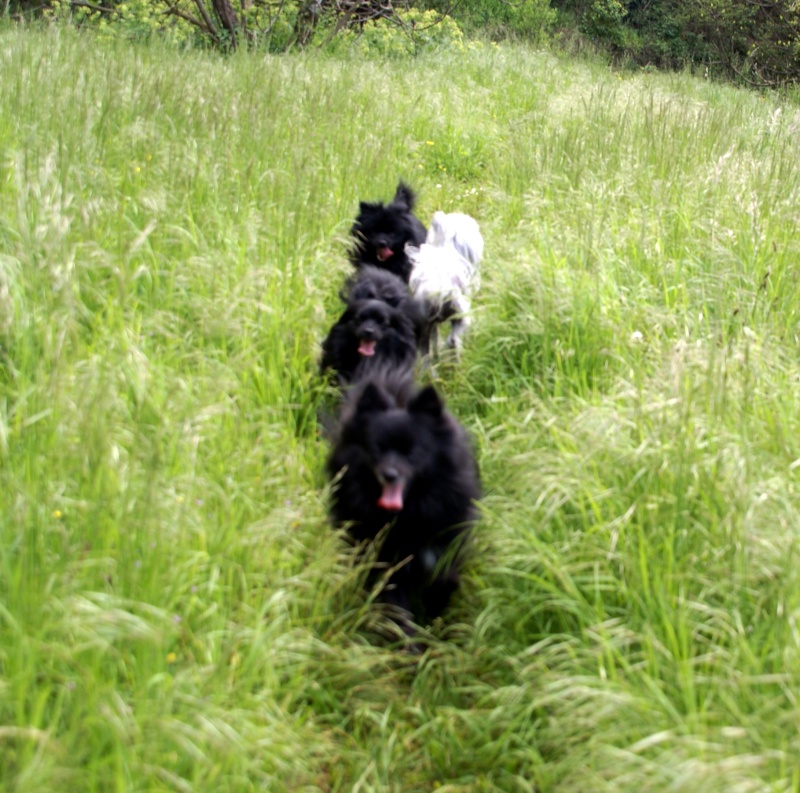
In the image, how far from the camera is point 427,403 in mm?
3287

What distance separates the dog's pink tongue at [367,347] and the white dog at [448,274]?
0.52 m

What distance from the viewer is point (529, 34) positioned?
19859 millimetres

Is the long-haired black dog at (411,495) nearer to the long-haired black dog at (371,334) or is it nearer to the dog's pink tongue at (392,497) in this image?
the dog's pink tongue at (392,497)

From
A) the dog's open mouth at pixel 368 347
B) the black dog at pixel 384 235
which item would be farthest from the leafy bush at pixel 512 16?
the dog's open mouth at pixel 368 347

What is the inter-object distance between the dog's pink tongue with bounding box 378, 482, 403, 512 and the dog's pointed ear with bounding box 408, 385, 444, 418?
32cm

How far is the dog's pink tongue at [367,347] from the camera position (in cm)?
437

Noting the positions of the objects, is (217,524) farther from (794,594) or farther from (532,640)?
(794,594)

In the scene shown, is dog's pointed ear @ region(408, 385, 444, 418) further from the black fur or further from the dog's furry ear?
the dog's furry ear

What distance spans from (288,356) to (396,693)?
5.89 ft

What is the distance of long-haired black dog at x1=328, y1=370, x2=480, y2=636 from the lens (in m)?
3.24

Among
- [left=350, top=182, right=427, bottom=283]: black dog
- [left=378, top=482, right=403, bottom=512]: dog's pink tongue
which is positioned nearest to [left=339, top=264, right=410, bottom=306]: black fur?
[left=350, top=182, right=427, bottom=283]: black dog

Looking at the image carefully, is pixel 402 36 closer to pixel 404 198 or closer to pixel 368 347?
pixel 404 198

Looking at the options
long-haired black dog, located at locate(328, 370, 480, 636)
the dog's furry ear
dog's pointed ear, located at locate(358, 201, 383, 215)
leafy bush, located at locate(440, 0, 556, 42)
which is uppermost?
leafy bush, located at locate(440, 0, 556, 42)

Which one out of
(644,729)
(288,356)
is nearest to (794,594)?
(644,729)
